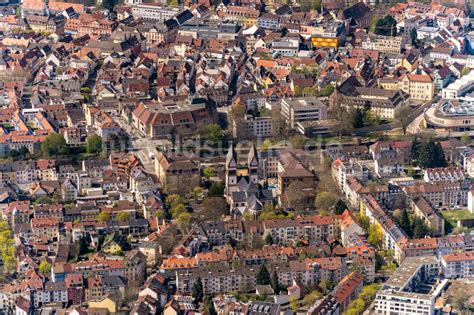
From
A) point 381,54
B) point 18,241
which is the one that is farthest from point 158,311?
point 381,54

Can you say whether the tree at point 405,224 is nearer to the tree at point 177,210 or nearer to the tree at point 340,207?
the tree at point 340,207

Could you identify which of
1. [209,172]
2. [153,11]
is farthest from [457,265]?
[153,11]

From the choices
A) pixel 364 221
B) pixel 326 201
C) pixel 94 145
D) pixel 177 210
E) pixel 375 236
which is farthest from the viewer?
pixel 94 145

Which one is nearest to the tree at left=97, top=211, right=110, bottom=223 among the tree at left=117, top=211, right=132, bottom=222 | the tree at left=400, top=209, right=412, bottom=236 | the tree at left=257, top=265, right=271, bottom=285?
the tree at left=117, top=211, right=132, bottom=222

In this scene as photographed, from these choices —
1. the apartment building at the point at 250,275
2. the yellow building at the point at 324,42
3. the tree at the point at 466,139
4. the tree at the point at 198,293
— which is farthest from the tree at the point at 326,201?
the yellow building at the point at 324,42

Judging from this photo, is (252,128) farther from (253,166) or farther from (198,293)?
(198,293)

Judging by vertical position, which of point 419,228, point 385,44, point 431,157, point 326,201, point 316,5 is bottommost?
point 419,228

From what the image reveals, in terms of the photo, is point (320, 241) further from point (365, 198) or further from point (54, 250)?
point (54, 250)
